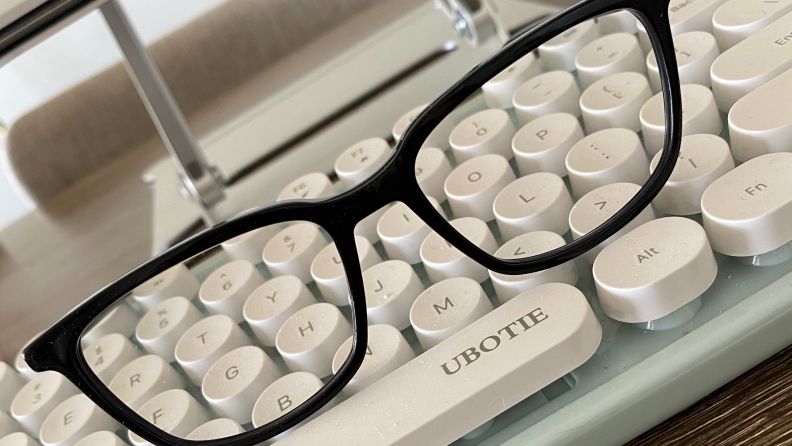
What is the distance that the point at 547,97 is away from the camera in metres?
0.34

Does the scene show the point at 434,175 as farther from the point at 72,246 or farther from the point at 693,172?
the point at 72,246

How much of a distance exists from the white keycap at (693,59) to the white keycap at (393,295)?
15 cm

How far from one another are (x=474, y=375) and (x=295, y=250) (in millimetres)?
146

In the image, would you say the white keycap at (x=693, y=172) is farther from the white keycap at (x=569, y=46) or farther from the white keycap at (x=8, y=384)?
the white keycap at (x=8, y=384)

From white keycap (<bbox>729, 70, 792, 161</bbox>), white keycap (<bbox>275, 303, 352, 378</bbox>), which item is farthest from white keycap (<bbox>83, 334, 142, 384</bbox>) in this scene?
white keycap (<bbox>729, 70, 792, 161</bbox>)

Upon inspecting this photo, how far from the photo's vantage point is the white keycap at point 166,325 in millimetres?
339

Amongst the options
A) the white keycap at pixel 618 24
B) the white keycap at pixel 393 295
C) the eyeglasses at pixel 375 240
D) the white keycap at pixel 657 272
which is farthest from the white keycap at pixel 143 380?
the white keycap at pixel 618 24

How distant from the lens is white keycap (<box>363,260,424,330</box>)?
286 mm

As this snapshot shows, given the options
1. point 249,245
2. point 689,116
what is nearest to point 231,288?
point 249,245

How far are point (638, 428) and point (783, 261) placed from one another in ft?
0.27

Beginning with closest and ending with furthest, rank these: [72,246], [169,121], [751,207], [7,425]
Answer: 1. [751,207]
2. [7,425]
3. [169,121]
4. [72,246]

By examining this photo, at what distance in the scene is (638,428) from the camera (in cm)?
23

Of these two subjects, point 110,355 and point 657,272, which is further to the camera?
point 110,355

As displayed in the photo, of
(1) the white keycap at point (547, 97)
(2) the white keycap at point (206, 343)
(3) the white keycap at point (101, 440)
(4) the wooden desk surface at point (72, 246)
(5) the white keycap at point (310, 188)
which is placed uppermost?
(1) the white keycap at point (547, 97)
